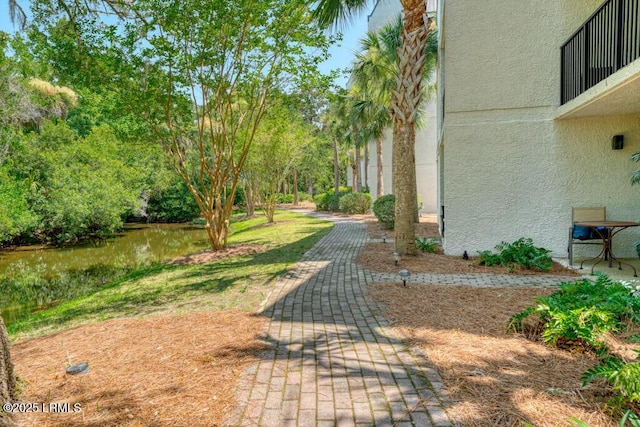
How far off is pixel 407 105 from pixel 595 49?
361 cm

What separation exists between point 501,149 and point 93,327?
27.2 feet

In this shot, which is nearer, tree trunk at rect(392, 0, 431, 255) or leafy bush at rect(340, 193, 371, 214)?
tree trunk at rect(392, 0, 431, 255)

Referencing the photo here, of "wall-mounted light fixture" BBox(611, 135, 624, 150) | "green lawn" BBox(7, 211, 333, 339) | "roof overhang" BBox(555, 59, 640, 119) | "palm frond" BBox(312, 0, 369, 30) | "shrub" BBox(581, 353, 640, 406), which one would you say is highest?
"palm frond" BBox(312, 0, 369, 30)

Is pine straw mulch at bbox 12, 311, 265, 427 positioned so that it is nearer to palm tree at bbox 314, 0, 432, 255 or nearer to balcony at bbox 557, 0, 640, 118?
palm tree at bbox 314, 0, 432, 255

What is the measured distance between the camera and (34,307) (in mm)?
8516

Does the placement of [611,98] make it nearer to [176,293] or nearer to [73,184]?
[176,293]

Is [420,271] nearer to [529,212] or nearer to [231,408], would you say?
[529,212]

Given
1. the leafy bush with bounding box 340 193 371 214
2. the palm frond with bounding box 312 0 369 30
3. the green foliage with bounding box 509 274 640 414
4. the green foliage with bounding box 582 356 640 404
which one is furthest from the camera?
the leafy bush with bounding box 340 193 371 214

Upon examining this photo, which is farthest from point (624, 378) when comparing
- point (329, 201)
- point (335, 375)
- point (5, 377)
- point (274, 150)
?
point (329, 201)

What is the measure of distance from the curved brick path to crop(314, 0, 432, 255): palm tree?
3.21m

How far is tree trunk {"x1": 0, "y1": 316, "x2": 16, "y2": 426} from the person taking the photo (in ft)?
7.40

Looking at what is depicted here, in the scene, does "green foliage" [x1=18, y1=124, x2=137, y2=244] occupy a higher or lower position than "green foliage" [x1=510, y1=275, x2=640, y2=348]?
higher

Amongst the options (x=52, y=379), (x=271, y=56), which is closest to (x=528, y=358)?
(x=52, y=379)

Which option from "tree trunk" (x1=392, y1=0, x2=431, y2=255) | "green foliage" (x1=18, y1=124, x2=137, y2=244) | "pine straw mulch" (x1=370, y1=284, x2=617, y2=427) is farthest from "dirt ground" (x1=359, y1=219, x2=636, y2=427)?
"green foliage" (x1=18, y1=124, x2=137, y2=244)
